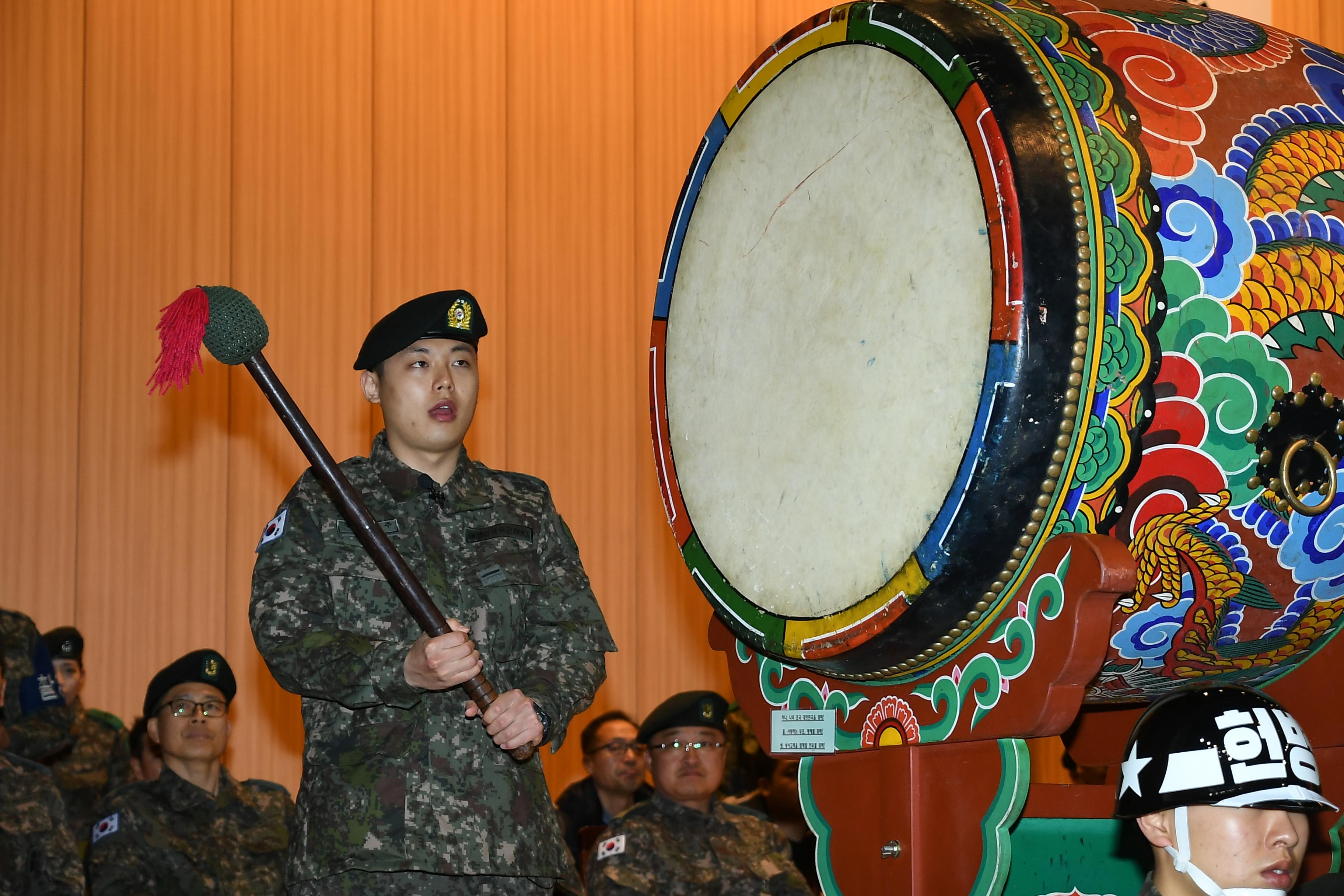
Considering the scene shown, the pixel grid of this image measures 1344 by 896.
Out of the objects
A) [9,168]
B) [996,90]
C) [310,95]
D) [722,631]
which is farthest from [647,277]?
[996,90]

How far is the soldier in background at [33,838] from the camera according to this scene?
12.4 ft

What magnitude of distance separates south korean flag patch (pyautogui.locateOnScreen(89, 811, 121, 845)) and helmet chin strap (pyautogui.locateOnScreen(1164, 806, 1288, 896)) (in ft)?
10.3

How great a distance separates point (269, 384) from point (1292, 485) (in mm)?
1301

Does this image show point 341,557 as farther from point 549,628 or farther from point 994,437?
point 994,437

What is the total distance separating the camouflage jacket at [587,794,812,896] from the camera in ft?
13.4

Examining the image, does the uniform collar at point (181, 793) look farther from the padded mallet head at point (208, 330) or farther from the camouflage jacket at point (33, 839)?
the padded mallet head at point (208, 330)

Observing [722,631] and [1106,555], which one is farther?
[722,631]

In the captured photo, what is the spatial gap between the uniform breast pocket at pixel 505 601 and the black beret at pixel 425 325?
1.08 feet

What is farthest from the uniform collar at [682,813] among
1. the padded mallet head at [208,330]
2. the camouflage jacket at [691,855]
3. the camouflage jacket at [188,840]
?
the padded mallet head at [208,330]

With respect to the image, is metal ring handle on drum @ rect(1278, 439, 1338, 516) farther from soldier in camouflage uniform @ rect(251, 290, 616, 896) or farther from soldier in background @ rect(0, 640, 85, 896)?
soldier in background @ rect(0, 640, 85, 896)

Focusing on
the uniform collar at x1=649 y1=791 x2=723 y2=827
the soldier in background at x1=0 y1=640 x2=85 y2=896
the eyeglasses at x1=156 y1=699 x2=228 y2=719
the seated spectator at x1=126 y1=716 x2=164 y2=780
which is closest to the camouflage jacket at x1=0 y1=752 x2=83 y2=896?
the soldier in background at x1=0 y1=640 x2=85 y2=896

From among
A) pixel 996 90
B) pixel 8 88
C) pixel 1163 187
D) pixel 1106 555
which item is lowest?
pixel 1106 555

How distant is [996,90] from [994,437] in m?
0.41

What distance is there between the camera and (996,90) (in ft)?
5.65
